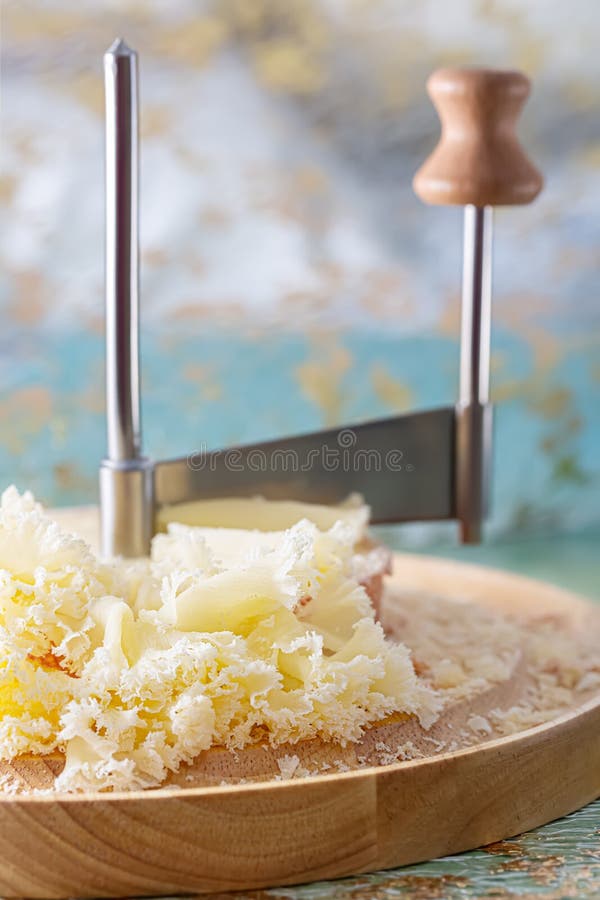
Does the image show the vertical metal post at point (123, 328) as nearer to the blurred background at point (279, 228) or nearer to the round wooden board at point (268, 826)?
the round wooden board at point (268, 826)

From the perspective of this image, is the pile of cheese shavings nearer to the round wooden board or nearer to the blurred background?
the round wooden board

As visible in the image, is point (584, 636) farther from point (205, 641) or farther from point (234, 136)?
point (234, 136)

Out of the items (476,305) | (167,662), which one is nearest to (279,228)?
(476,305)

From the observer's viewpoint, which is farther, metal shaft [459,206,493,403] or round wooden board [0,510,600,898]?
metal shaft [459,206,493,403]

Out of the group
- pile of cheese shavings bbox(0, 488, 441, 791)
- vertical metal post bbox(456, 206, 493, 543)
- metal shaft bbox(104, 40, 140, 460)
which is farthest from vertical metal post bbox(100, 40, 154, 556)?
vertical metal post bbox(456, 206, 493, 543)

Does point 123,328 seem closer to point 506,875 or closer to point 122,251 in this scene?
point 122,251

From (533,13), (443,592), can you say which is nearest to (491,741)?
(443,592)

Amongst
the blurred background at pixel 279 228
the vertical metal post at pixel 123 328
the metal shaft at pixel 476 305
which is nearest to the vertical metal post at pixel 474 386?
the metal shaft at pixel 476 305
